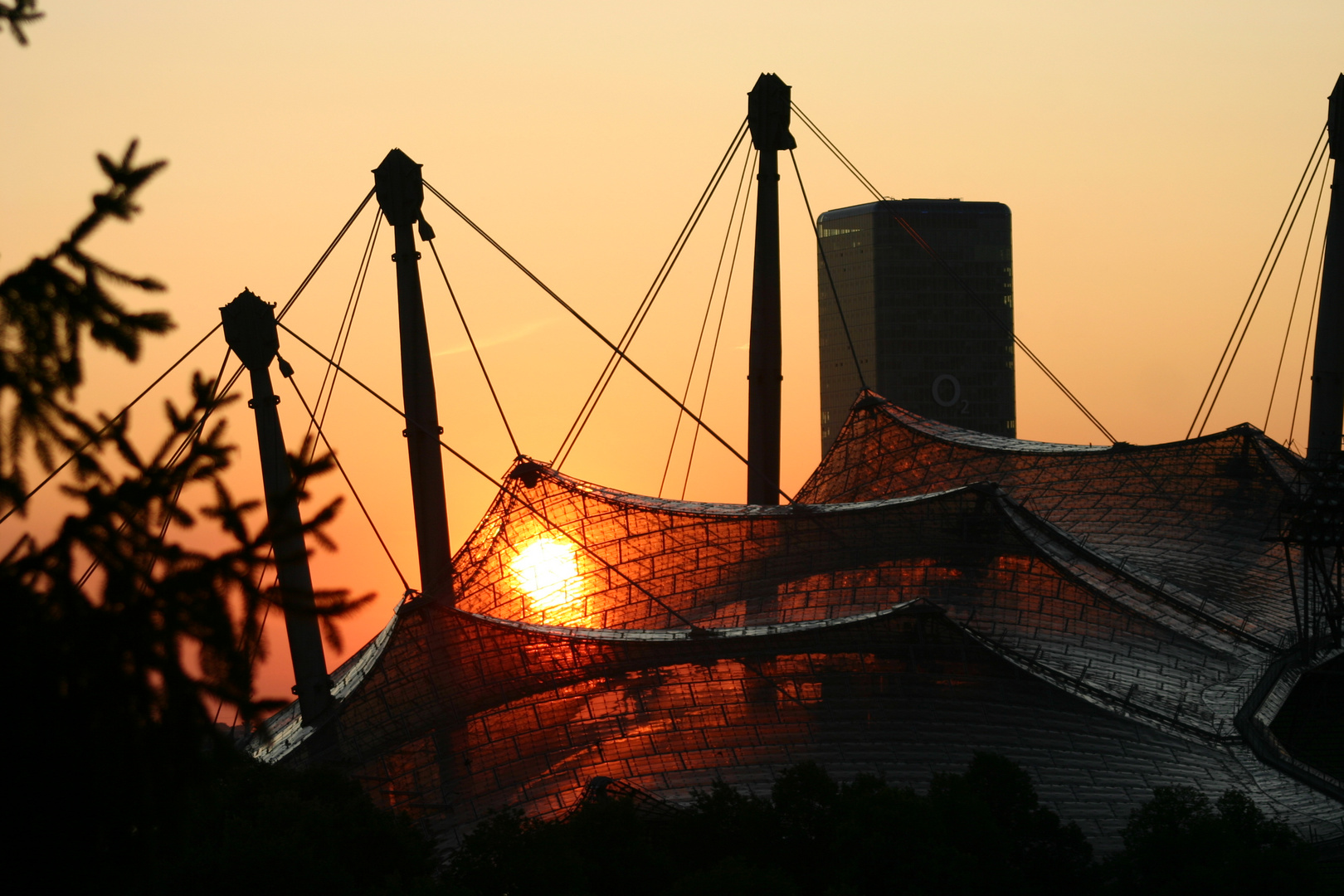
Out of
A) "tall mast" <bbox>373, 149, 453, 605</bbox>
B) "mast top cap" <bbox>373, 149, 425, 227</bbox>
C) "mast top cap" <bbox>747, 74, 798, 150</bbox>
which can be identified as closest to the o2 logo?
"mast top cap" <bbox>747, 74, 798, 150</bbox>

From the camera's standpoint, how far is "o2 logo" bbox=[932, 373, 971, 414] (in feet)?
652

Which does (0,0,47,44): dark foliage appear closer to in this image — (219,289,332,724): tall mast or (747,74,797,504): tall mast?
(219,289,332,724): tall mast

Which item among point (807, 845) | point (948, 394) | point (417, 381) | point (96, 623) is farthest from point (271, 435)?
point (948, 394)

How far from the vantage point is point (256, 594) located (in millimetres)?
11109

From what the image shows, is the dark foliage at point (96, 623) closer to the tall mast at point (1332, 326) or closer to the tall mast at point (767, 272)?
the tall mast at point (767, 272)

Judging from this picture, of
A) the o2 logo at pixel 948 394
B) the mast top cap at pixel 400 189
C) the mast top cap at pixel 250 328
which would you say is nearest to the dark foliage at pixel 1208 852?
the mast top cap at pixel 250 328

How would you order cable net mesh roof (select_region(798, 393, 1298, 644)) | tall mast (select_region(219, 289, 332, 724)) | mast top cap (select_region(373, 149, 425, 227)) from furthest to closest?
cable net mesh roof (select_region(798, 393, 1298, 644)), mast top cap (select_region(373, 149, 425, 227)), tall mast (select_region(219, 289, 332, 724))

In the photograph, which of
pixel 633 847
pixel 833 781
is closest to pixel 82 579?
pixel 633 847

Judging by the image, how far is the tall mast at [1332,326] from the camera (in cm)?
5128

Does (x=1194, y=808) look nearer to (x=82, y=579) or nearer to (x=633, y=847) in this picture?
(x=633, y=847)

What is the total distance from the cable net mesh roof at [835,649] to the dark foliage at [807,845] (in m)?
1.63

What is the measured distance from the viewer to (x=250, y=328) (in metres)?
39.8

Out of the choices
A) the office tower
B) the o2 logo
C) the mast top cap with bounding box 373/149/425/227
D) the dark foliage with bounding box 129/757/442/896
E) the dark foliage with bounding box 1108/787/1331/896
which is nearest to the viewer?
the dark foliage with bounding box 129/757/442/896

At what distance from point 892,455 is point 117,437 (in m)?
47.3
